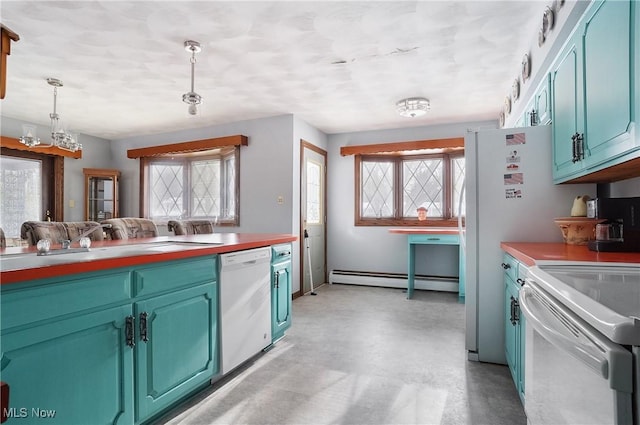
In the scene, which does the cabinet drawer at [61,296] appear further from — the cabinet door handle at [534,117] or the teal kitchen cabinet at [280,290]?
the cabinet door handle at [534,117]

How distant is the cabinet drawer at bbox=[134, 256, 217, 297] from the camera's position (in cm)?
159

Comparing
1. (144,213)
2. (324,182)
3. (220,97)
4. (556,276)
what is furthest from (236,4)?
(144,213)

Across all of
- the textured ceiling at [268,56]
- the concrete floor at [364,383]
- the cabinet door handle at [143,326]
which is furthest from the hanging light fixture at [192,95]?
the concrete floor at [364,383]

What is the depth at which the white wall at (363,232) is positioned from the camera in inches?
193

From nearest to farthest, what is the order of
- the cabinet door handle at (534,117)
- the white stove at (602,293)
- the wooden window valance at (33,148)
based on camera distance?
the white stove at (602,293) → the cabinet door handle at (534,117) → the wooden window valance at (33,148)

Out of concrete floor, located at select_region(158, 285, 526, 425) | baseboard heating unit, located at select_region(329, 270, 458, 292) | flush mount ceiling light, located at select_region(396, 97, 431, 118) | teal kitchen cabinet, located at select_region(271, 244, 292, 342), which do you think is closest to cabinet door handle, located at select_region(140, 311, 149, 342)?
concrete floor, located at select_region(158, 285, 526, 425)

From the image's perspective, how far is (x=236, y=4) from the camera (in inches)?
85.0

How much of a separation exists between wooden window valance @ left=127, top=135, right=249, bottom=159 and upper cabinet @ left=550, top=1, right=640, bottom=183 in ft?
12.0

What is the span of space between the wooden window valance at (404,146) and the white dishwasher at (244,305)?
301 cm

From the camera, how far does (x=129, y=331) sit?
151 cm

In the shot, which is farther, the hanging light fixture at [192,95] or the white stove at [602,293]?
the hanging light fixture at [192,95]

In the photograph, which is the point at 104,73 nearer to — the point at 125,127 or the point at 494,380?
the point at 125,127

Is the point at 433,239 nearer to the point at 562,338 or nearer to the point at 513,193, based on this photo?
the point at 513,193

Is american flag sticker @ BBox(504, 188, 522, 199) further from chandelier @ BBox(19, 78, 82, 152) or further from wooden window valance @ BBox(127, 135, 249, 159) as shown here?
chandelier @ BBox(19, 78, 82, 152)
